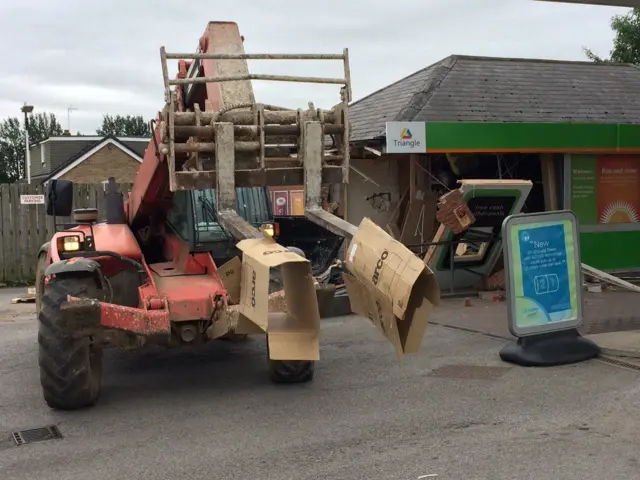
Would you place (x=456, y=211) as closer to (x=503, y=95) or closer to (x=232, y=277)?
(x=503, y=95)

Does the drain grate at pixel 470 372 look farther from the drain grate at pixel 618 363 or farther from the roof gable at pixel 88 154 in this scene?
the roof gable at pixel 88 154

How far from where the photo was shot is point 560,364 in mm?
6949

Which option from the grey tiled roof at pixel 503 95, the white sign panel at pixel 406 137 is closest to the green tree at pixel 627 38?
the grey tiled roof at pixel 503 95

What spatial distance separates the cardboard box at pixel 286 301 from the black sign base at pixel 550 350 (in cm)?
293

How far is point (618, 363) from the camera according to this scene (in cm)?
692

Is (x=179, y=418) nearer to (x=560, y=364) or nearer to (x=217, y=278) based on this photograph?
(x=217, y=278)

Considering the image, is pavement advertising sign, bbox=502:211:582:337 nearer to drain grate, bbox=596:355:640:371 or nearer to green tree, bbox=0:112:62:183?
drain grate, bbox=596:355:640:371

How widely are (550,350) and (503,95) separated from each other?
743cm

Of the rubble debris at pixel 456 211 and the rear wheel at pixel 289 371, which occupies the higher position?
the rubble debris at pixel 456 211

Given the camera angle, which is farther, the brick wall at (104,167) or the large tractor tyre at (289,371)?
the brick wall at (104,167)

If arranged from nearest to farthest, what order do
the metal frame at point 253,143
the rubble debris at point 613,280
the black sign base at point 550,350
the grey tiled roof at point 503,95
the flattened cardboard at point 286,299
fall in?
the flattened cardboard at point 286,299, the metal frame at point 253,143, the black sign base at point 550,350, the rubble debris at point 613,280, the grey tiled roof at point 503,95

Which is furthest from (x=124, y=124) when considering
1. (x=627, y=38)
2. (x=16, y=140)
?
(x=627, y=38)

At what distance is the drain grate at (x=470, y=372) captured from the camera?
6.68 meters

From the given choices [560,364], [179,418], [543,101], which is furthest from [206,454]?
[543,101]
